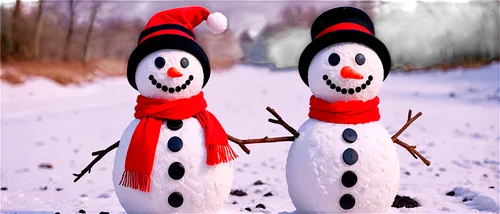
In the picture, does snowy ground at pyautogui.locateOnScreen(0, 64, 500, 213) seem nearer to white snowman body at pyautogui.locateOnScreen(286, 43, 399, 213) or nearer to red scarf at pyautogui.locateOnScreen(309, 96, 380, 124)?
white snowman body at pyautogui.locateOnScreen(286, 43, 399, 213)

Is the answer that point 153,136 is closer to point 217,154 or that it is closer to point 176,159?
point 176,159

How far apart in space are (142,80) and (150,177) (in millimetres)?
591

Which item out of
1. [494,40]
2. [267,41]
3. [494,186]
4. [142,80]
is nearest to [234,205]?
[142,80]

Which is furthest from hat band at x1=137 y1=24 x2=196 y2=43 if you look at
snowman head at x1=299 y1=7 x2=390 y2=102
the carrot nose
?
snowman head at x1=299 y1=7 x2=390 y2=102

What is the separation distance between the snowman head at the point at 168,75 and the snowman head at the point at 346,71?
29.6 inches

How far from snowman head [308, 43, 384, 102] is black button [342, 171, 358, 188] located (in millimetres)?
461

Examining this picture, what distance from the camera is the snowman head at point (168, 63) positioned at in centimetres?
319

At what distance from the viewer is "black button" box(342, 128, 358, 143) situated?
3.20m

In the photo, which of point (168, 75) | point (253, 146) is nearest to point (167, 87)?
point (168, 75)

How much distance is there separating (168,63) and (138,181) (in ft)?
2.35

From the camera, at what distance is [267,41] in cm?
5053

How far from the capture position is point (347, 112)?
3.27m

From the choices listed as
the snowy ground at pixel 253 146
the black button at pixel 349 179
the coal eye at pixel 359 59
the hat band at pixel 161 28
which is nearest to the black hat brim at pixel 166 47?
the hat band at pixel 161 28

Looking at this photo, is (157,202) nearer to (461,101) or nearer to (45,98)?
(461,101)
